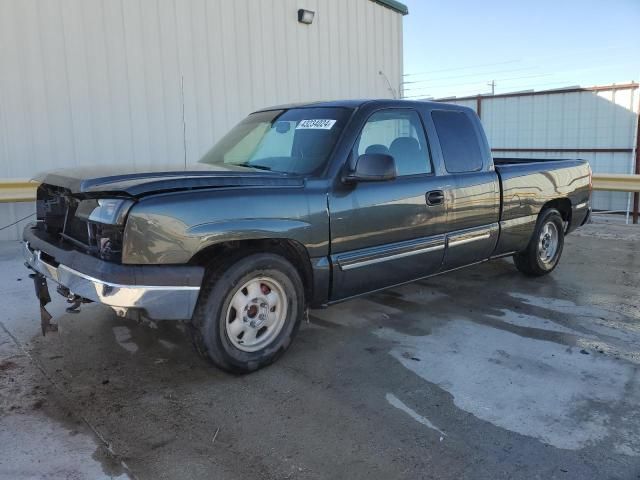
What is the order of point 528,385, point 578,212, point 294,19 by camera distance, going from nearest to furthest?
point 528,385, point 578,212, point 294,19

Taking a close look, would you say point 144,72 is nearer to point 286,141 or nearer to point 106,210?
point 286,141

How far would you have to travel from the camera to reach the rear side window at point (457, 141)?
16.3ft

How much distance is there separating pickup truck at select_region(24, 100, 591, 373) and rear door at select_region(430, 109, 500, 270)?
2 centimetres

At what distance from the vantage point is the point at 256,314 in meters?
3.80

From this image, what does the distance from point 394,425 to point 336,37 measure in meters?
10.3

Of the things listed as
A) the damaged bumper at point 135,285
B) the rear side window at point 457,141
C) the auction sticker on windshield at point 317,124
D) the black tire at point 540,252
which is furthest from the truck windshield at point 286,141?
the black tire at point 540,252

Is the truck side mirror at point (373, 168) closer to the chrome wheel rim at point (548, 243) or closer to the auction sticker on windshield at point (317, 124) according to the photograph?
the auction sticker on windshield at point (317, 124)

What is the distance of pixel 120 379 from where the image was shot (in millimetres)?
3746

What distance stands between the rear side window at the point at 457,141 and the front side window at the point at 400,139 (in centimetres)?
24

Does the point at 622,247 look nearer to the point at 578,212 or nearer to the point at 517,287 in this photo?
the point at 578,212

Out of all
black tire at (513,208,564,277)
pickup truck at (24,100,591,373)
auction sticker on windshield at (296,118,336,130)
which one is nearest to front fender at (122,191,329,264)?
pickup truck at (24,100,591,373)

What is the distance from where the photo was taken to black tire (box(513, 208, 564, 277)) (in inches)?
242

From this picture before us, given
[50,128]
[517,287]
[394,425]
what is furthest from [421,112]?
[50,128]

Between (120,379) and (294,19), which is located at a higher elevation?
(294,19)
